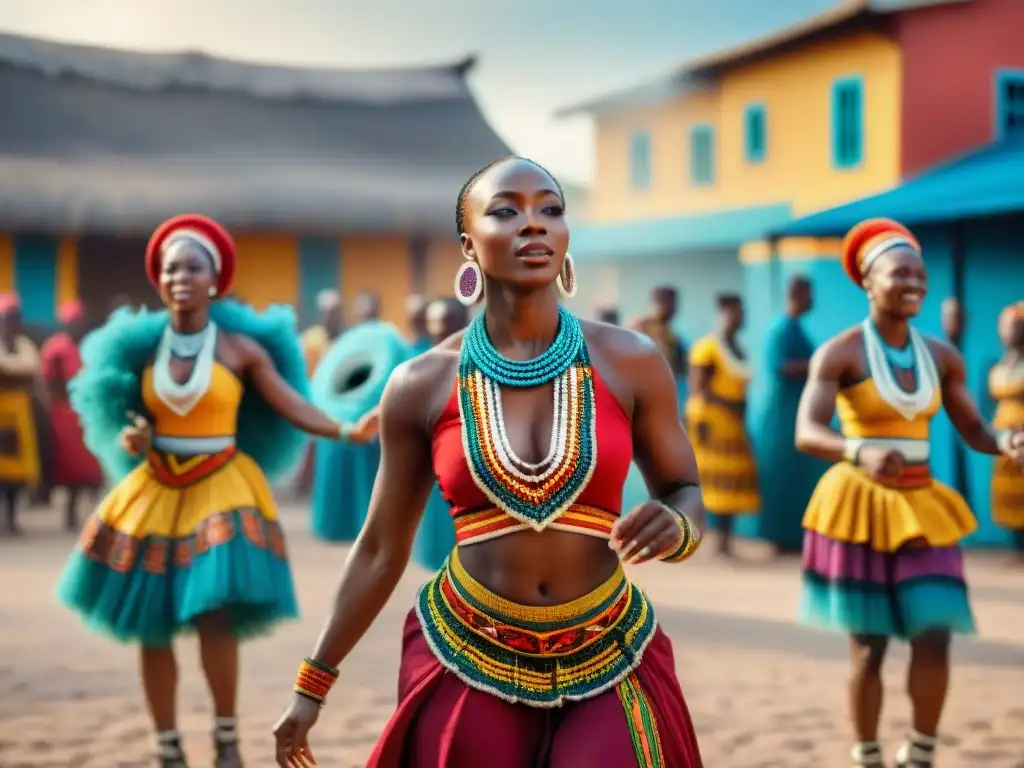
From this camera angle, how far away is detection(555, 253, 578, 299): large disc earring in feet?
11.2

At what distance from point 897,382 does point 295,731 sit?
3322 millimetres

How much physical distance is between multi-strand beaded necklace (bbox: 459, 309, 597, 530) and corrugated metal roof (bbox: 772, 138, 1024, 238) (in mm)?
9703

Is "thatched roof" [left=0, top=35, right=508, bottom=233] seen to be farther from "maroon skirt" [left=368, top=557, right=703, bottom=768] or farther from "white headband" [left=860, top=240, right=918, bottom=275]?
"maroon skirt" [left=368, top=557, right=703, bottom=768]

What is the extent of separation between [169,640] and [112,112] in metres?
23.2

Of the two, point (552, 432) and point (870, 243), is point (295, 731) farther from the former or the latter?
point (870, 243)

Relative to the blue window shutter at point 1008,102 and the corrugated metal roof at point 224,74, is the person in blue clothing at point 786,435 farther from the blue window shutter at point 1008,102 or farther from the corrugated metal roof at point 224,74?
the corrugated metal roof at point 224,74

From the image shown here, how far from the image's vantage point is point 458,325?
9977 mm

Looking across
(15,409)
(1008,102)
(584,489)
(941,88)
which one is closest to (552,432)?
(584,489)

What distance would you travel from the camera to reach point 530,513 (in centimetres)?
322

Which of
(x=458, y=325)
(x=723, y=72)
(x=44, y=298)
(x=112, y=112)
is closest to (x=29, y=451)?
(x=458, y=325)

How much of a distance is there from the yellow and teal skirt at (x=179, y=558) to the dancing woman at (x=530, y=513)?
2.60 m

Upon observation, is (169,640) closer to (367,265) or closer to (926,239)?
(926,239)

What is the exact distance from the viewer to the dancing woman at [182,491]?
6004mm

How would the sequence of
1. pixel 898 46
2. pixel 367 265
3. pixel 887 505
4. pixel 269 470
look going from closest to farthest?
pixel 887 505
pixel 269 470
pixel 898 46
pixel 367 265
